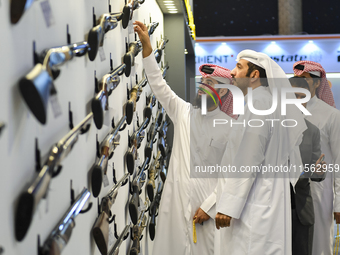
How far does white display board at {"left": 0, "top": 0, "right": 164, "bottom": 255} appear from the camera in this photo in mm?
741

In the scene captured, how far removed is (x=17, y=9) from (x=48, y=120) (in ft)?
0.90

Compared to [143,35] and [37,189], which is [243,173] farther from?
[37,189]

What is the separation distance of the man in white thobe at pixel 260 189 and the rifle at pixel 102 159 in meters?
0.82

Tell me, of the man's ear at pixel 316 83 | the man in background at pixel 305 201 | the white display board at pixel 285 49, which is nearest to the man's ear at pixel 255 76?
the man in background at pixel 305 201

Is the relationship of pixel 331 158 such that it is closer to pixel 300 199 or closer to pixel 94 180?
pixel 300 199

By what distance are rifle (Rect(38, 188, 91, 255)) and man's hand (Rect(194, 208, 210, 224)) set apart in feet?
5.07

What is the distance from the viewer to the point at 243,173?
83.4 inches

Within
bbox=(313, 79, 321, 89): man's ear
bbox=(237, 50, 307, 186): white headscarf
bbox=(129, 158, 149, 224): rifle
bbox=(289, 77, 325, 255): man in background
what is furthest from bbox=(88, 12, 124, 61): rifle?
bbox=(313, 79, 321, 89): man's ear

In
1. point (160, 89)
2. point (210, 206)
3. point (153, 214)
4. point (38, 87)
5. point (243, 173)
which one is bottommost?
point (153, 214)

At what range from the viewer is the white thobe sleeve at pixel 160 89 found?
95.7 inches

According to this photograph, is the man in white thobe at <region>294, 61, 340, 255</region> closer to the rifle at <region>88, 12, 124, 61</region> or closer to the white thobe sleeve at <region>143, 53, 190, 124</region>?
the white thobe sleeve at <region>143, 53, 190, 124</region>

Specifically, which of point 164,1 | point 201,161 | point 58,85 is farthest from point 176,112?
point 58,85
